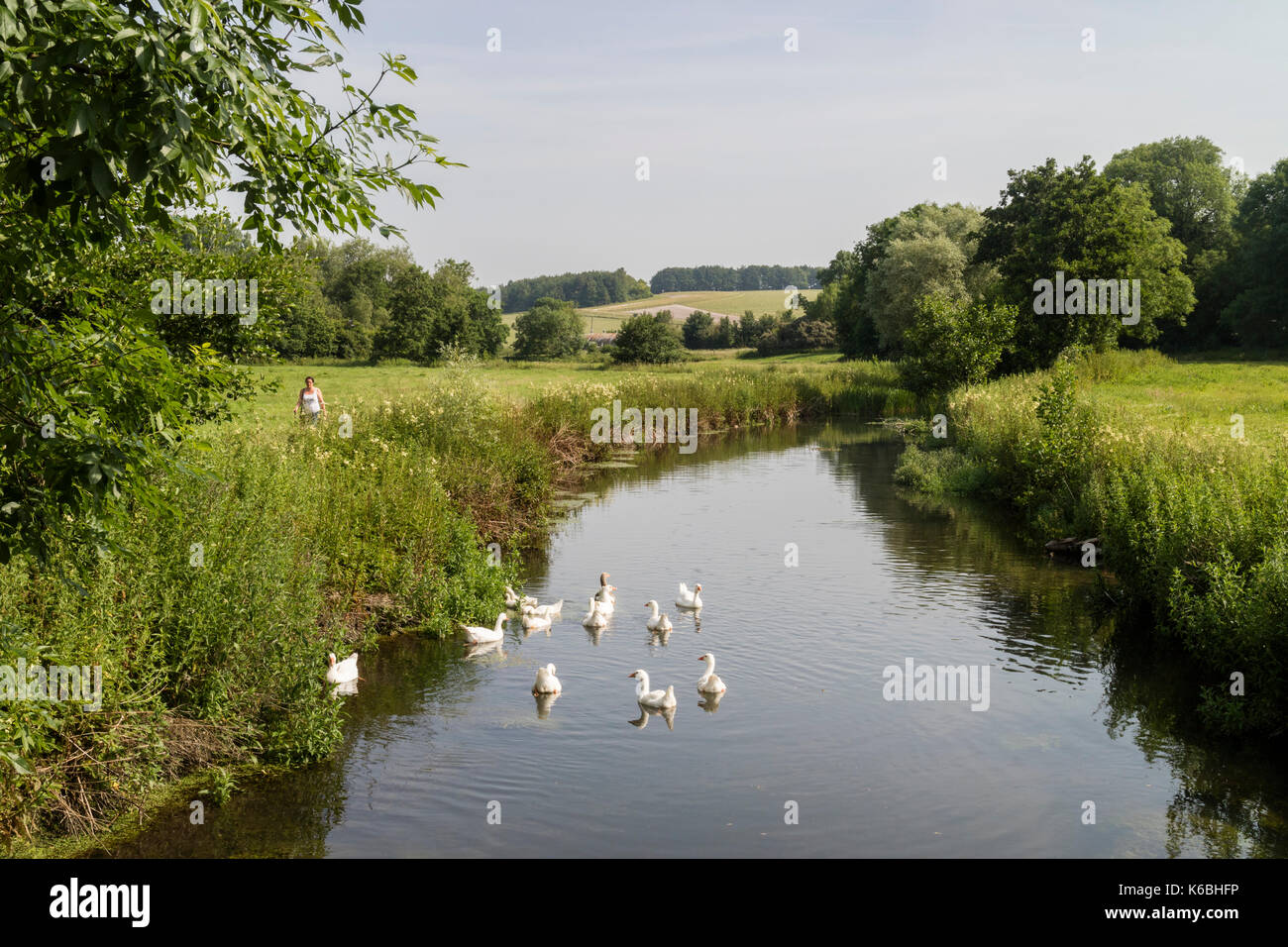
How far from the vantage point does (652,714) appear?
1211 centimetres

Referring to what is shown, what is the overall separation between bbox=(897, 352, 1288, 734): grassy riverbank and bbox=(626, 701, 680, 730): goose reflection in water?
5.96 meters

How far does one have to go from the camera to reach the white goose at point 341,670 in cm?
1180

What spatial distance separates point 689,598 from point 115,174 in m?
11.9

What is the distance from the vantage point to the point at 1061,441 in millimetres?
21922

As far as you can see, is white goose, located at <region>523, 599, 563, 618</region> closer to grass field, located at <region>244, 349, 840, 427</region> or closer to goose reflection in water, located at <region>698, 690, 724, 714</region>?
goose reflection in water, located at <region>698, 690, 724, 714</region>

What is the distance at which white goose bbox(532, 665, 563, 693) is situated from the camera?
1252cm

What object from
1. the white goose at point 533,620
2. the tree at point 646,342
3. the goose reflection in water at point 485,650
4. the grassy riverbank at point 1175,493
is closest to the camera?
the grassy riverbank at point 1175,493

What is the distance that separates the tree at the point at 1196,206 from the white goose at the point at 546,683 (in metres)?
62.1

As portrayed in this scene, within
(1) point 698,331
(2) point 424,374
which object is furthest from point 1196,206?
(1) point 698,331

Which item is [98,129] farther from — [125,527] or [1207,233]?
[1207,233]

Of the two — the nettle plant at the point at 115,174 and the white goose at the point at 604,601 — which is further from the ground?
the nettle plant at the point at 115,174

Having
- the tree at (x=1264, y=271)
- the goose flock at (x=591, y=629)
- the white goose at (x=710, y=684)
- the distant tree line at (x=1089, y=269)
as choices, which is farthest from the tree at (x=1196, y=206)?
the white goose at (x=710, y=684)

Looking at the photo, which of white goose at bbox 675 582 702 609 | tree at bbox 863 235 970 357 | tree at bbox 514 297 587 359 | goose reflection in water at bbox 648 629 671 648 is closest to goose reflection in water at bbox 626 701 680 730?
goose reflection in water at bbox 648 629 671 648

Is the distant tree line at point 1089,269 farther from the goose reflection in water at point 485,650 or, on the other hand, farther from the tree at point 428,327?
the goose reflection in water at point 485,650
